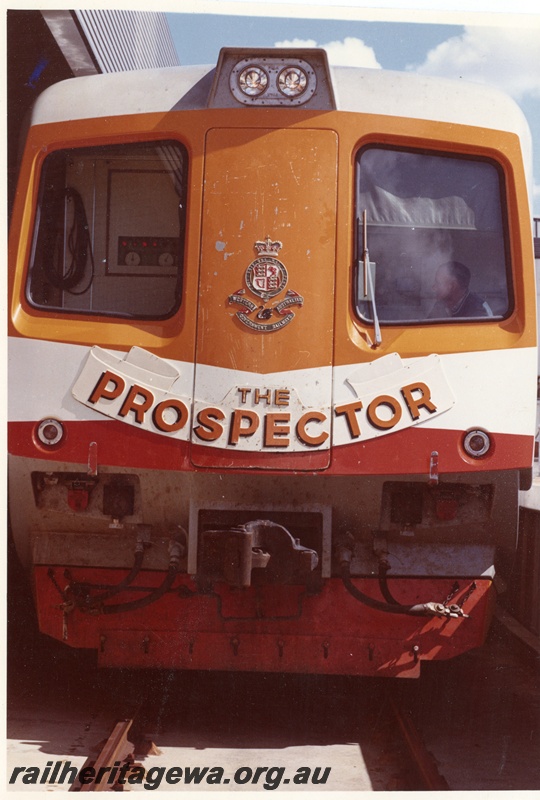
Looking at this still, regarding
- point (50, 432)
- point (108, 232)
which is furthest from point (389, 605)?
point (108, 232)

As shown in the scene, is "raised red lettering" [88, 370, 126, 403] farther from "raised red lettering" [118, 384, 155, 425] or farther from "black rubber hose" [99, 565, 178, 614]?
"black rubber hose" [99, 565, 178, 614]

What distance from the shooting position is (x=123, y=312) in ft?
16.9

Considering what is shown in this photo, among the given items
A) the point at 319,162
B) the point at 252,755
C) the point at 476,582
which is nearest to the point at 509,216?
the point at 319,162

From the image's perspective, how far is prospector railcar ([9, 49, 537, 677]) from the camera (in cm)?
487

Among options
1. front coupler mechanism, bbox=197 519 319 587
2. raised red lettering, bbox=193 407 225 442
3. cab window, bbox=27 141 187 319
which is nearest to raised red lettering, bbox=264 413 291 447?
raised red lettering, bbox=193 407 225 442

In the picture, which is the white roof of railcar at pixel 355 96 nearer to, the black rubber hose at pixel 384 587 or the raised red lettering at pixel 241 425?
the raised red lettering at pixel 241 425

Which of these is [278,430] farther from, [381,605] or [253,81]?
[253,81]

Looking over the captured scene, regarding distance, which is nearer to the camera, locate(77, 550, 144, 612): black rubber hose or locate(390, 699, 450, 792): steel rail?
locate(390, 699, 450, 792): steel rail

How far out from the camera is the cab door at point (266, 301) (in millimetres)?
4820

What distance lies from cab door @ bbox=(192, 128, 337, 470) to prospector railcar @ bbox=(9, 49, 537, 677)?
1 cm

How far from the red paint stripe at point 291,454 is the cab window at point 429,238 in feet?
1.95

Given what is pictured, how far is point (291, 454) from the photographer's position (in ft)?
15.8

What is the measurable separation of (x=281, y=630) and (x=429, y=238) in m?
2.00

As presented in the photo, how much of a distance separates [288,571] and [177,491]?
25.0 inches
